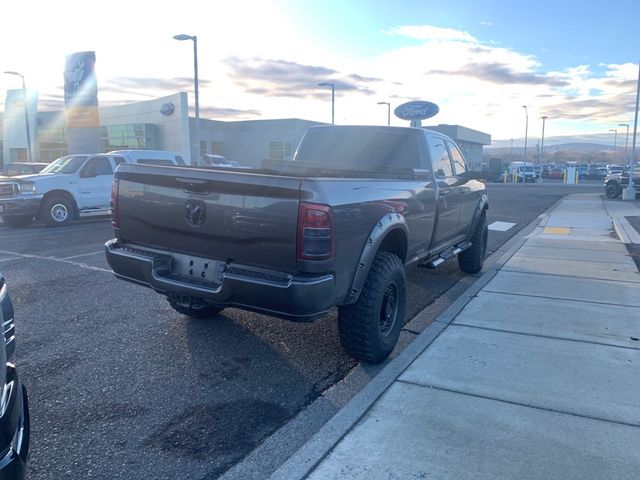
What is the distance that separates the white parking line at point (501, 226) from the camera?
14.1m

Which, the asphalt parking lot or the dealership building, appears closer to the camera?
A: the asphalt parking lot

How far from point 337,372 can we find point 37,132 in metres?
53.8

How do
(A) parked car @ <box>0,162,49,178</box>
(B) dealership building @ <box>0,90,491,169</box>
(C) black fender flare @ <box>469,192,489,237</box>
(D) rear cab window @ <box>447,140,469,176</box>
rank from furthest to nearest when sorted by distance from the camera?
(B) dealership building @ <box>0,90,491,169</box> → (A) parked car @ <box>0,162,49,178</box> → (C) black fender flare @ <box>469,192,489,237</box> → (D) rear cab window @ <box>447,140,469,176</box>

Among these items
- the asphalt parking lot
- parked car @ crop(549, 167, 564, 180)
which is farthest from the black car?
parked car @ crop(549, 167, 564, 180)

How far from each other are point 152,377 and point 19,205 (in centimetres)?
1058

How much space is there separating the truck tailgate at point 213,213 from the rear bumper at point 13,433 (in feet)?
5.60

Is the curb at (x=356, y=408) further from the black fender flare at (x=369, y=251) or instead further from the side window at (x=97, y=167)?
the side window at (x=97, y=167)

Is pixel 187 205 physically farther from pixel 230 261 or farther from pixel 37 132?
pixel 37 132

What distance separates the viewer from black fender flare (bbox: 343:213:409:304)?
13.5 ft

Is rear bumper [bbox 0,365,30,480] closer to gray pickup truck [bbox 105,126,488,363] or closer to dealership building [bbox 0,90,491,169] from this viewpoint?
gray pickup truck [bbox 105,126,488,363]

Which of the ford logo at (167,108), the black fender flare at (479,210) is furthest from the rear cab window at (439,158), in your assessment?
the ford logo at (167,108)

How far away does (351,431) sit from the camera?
3.43m

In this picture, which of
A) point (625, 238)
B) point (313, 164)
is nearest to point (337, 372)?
point (313, 164)

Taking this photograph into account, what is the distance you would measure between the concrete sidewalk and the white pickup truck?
36.1 feet
